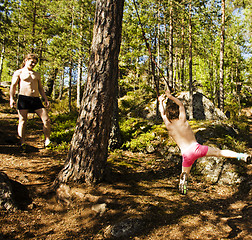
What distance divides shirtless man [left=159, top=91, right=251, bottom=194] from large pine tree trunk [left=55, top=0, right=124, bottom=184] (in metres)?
1.25

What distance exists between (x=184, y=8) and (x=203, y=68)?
14.8m

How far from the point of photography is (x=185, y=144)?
3.40 meters

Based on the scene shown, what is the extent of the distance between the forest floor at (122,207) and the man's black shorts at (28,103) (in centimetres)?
156

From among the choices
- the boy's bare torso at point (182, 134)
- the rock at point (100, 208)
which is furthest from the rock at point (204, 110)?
the rock at point (100, 208)

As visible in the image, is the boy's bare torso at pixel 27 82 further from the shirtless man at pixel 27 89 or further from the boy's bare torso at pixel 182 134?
the boy's bare torso at pixel 182 134

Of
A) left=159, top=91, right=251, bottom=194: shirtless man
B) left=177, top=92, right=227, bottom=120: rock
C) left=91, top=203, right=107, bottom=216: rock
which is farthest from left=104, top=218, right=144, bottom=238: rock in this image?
left=177, top=92, right=227, bottom=120: rock

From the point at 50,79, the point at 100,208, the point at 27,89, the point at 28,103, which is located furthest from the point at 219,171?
the point at 50,79

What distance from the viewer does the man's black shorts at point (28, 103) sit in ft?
14.9

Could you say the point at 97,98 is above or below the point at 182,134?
above

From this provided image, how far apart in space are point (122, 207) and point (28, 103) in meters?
3.34

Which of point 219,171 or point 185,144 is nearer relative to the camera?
point 185,144

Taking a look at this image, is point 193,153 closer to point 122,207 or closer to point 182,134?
point 182,134

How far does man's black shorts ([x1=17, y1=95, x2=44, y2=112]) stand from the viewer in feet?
14.9

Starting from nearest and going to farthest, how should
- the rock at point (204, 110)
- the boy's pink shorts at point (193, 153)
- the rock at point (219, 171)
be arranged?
the boy's pink shorts at point (193, 153)
the rock at point (219, 171)
the rock at point (204, 110)
